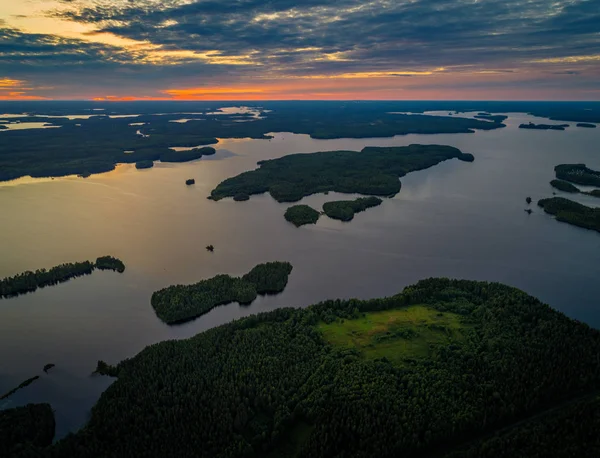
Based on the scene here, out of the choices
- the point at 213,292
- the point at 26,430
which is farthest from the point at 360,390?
the point at 26,430

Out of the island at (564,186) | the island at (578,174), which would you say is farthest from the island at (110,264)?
the island at (578,174)

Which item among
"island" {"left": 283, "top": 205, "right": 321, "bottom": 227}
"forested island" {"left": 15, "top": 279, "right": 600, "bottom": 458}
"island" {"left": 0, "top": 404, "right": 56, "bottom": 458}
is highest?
"island" {"left": 283, "top": 205, "right": 321, "bottom": 227}

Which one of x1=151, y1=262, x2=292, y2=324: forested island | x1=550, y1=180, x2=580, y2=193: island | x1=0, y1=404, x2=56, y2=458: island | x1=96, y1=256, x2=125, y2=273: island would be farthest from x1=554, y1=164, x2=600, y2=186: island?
x1=0, y1=404, x2=56, y2=458: island

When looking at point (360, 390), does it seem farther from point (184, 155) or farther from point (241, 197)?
point (184, 155)

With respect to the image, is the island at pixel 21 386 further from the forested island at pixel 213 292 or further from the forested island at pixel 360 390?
the forested island at pixel 213 292

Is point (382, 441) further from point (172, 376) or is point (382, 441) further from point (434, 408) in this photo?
point (172, 376)

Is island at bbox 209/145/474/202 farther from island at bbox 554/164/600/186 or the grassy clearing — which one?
the grassy clearing

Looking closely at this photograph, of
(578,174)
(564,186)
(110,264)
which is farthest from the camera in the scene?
(578,174)
